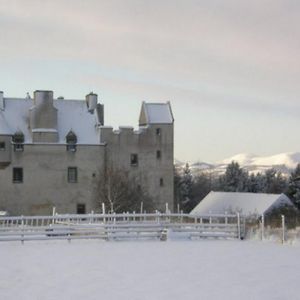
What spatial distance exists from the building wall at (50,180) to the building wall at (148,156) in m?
1.30

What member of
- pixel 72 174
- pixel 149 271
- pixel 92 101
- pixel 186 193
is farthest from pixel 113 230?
pixel 186 193

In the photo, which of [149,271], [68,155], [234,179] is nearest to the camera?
[149,271]

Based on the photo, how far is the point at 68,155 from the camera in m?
63.8

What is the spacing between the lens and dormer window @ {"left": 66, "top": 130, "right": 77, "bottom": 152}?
210 ft

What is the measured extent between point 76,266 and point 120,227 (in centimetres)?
1054

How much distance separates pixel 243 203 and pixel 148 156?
1169 cm

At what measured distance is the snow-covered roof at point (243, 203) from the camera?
65.4 m

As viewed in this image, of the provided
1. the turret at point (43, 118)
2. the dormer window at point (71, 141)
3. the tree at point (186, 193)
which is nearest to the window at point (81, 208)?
the dormer window at point (71, 141)

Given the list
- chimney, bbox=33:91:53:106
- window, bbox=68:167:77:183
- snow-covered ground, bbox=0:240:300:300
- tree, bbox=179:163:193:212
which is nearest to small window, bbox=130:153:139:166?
window, bbox=68:167:77:183

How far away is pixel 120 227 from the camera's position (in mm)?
28625

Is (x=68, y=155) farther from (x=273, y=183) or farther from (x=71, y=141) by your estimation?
(x=273, y=183)

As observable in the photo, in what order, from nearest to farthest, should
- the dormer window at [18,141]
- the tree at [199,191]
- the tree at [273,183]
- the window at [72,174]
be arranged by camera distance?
the dormer window at [18,141] → the window at [72,174] → the tree at [273,183] → the tree at [199,191]

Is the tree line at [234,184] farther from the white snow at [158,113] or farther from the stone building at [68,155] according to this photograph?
the stone building at [68,155]

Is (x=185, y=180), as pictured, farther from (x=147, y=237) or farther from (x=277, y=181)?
(x=147, y=237)
